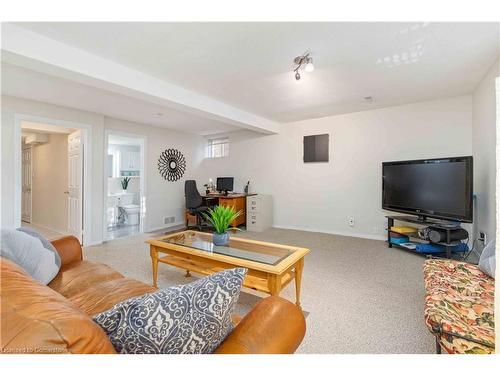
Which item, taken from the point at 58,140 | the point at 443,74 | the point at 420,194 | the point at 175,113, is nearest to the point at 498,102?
the point at 443,74

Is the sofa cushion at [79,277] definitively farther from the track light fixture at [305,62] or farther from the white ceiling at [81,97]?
the track light fixture at [305,62]

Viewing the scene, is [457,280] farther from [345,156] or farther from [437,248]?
[345,156]

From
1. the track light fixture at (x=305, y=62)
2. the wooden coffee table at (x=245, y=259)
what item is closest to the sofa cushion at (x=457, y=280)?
the wooden coffee table at (x=245, y=259)

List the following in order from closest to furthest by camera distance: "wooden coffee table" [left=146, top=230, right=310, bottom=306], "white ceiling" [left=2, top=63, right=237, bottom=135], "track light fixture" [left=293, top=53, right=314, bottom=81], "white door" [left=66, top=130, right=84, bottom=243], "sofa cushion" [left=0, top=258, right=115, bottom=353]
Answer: "sofa cushion" [left=0, top=258, right=115, bottom=353] → "wooden coffee table" [left=146, top=230, right=310, bottom=306] → "track light fixture" [left=293, top=53, right=314, bottom=81] → "white ceiling" [left=2, top=63, right=237, bottom=135] → "white door" [left=66, top=130, right=84, bottom=243]

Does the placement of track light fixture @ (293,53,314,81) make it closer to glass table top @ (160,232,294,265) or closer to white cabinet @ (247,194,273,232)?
glass table top @ (160,232,294,265)

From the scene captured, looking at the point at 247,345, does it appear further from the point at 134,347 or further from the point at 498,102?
the point at 498,102

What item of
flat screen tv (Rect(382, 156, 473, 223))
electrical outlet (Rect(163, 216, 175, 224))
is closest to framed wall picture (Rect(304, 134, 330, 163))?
flat screen tv (Rect(382, 156, 473, 223))

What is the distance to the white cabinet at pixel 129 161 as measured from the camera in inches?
288

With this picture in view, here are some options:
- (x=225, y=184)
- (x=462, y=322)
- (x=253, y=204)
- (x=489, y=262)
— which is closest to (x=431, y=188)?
(x=489, y=262)

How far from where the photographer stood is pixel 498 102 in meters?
0.74

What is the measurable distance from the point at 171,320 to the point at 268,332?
38 centimetres

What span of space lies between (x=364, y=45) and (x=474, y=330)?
2.16 metres

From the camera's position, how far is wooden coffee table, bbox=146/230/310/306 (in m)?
1.81

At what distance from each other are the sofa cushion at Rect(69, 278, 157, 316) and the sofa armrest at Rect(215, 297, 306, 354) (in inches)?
34.5
